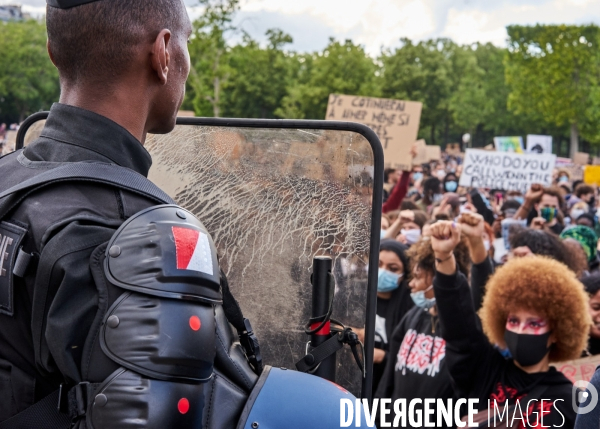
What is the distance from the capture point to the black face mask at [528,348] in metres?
3.19

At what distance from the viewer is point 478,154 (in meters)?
10.7

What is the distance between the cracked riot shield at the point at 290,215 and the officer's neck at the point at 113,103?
1.60 feet

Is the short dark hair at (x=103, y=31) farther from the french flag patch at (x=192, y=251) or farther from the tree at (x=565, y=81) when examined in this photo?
the tree at (x=565, y=81)

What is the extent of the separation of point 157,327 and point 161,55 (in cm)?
53

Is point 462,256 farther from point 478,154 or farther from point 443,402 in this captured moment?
point 478,154

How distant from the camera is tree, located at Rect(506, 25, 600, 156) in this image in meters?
41.7

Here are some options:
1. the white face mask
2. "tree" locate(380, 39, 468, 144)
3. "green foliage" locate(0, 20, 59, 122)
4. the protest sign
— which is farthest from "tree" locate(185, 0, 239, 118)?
"green foliage" locate(0, 20, 59, 122)

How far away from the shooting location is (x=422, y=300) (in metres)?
4.38

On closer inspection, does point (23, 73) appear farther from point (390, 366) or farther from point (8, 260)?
point (8, 260)

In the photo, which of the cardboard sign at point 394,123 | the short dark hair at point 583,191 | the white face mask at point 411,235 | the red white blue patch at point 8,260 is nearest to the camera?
the red white blue patch at point 8,260

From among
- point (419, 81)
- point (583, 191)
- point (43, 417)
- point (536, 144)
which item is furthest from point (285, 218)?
point (419, 81)

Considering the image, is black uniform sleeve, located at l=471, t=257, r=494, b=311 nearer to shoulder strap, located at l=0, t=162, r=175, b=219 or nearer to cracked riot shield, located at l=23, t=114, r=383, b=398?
cracked riot shield, located at l=23, t=114, r=383, b=398

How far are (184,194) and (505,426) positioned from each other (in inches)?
74.7

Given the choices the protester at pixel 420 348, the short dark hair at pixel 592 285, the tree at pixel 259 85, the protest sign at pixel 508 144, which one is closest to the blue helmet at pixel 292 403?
the protester at pixel 420 348
